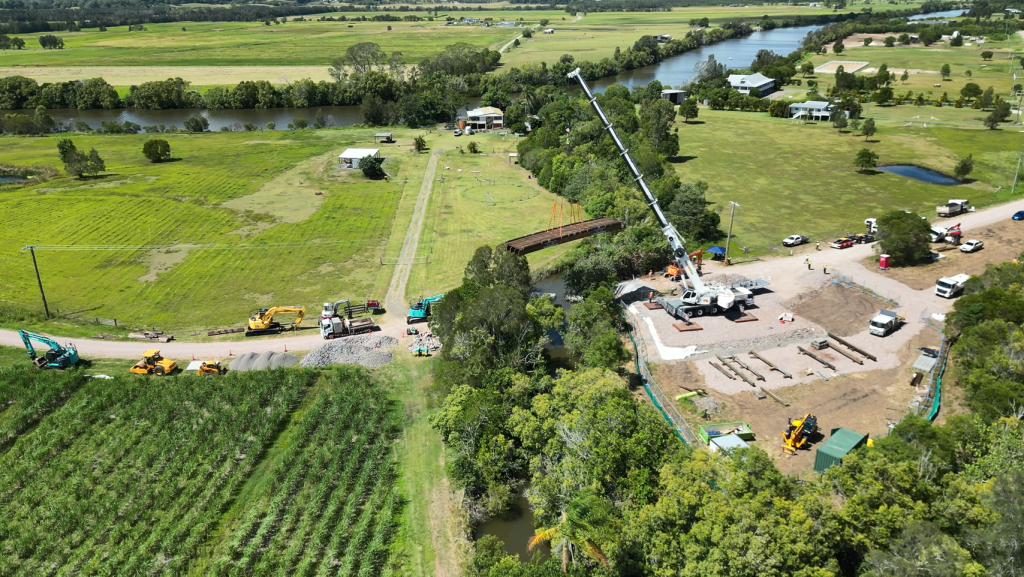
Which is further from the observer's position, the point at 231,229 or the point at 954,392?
the point at 231,229

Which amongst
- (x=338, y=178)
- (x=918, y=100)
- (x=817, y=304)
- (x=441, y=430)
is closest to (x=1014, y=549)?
(x=441, y=430)

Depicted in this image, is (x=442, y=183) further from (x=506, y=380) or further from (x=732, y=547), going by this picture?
(x=732, y=547)

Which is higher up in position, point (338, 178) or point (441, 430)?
point (338, 178)

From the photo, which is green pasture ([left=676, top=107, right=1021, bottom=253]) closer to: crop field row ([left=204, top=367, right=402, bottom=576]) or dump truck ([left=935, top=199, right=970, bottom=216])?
dump truck ([left=935, top=199, right=970, bottom=216])

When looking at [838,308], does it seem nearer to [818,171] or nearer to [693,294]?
[693,294]

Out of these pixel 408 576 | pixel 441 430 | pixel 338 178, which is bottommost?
pixel 408 576

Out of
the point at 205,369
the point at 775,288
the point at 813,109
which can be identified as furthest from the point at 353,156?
the point at 813,109

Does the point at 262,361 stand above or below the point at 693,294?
below
